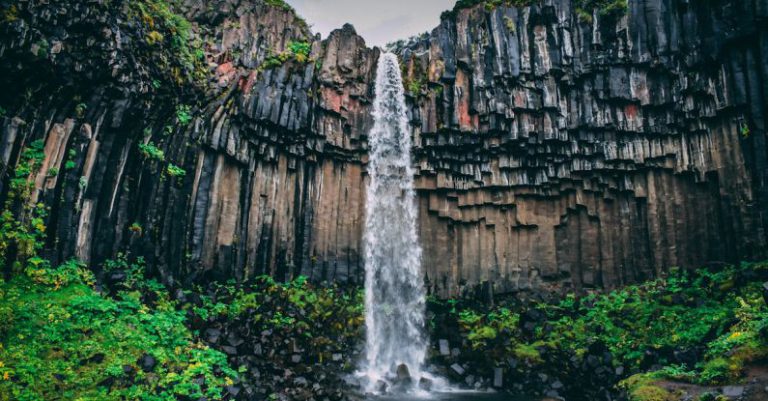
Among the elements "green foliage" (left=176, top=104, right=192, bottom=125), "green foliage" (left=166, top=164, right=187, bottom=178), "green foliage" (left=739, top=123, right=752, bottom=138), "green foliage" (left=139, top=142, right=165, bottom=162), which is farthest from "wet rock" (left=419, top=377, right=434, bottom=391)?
"green foliage" (left=739, top=123, right=752, bottom=138)

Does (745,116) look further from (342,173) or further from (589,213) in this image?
(342,173)

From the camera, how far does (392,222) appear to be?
21.5 m

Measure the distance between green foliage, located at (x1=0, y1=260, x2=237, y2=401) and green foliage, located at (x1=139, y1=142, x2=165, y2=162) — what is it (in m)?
4.07

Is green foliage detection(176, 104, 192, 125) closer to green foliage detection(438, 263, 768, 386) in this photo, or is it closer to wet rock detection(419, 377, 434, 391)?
A: wet rock detection(419, 377, 434, 391)

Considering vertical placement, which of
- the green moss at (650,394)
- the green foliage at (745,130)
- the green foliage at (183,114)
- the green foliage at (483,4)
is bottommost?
the green moss at (650,394)

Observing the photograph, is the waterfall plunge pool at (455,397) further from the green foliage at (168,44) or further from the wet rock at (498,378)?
the green foliage at (168,44)

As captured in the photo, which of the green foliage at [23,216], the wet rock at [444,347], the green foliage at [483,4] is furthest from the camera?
the green foliage at [483,4]

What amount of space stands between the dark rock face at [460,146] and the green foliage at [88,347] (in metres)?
1.78

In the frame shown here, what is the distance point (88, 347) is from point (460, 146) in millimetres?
15148

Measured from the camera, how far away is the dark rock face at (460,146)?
14.6m

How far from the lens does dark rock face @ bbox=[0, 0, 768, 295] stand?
14578 mm

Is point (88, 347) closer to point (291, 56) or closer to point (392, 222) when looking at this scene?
point (392, 222)

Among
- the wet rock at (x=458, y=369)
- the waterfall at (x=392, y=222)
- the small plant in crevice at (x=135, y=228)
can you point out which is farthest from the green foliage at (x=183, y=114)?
the wet rock at (x=458, y=369)

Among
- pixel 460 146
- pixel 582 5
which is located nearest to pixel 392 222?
pixel 460 146
